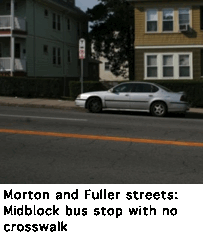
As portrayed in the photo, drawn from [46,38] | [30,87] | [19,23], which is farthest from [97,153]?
[46,38]

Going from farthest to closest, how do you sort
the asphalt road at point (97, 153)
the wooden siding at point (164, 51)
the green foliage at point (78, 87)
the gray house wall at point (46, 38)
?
the gray house wall at point (46, 38), the wooden siding at point (164, 51), the green foliage at point (78, 87), the asphalt road at point (97, 153)

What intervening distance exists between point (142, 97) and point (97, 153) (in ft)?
30.7

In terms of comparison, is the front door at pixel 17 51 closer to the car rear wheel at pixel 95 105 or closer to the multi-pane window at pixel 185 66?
the multi-pane window at pixel 185 66

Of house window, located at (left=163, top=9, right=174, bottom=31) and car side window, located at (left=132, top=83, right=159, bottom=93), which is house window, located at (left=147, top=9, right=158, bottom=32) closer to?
house window, located at (left=163, top=9, right=174, bottom=31)

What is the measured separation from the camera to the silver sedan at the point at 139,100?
58.1ft

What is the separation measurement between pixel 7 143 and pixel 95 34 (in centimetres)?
3056

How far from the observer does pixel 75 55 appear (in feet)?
139

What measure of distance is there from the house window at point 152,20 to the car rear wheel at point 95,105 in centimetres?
1327

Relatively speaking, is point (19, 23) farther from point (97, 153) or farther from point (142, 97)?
point (97, 153)

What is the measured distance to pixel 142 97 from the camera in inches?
709

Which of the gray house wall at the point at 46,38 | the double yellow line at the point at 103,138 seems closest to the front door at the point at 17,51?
the gray house wall at the point at 46,38

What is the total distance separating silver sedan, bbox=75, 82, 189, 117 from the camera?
58.1 feet
